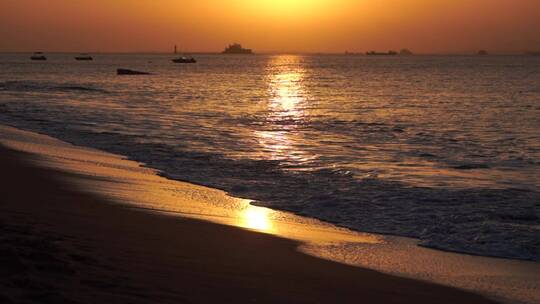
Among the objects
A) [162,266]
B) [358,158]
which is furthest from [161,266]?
[358,158]

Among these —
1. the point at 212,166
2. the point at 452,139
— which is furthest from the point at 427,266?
the point at 452,139

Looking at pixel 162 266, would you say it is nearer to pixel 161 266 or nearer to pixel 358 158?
pixel 161 266

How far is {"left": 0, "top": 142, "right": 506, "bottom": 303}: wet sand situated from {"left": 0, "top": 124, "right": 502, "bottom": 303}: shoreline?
10mm

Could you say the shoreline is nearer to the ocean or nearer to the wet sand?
the wet sand

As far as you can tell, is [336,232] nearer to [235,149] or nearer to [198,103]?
[235,149]

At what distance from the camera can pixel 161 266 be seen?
24.2 ft

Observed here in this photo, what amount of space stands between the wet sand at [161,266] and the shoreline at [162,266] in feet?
0.03

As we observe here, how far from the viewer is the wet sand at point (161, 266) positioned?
623 cm

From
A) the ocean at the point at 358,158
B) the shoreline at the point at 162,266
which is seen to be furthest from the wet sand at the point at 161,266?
the ocean at the point at 358,158

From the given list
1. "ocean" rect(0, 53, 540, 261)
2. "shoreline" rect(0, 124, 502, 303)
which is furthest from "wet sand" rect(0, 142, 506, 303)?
"ocean" rect(0, 53, 540, 261)

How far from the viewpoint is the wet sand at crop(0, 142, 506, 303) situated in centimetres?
623

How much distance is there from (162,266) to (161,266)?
0.01 meters

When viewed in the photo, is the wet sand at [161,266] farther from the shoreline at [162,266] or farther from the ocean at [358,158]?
the ocean at [358,158]

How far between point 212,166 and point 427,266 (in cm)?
967
